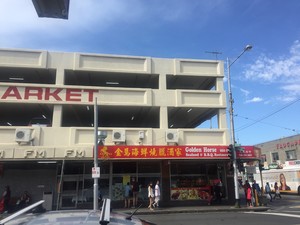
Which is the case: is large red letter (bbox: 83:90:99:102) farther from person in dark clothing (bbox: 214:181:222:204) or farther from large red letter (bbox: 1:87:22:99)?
→ person in dark clothing (bbox: 214:181:222:204)

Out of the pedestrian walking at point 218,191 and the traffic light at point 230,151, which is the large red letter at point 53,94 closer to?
the traffic light at point 230,151

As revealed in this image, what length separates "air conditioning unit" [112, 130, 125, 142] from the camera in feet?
78.6

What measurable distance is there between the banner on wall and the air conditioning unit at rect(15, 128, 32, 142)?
466cm

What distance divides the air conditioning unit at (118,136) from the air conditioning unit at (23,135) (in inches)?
213

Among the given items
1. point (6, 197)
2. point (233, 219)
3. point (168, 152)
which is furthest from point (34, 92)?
point (233, 219)

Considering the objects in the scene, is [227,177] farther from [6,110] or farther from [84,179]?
[6,110]

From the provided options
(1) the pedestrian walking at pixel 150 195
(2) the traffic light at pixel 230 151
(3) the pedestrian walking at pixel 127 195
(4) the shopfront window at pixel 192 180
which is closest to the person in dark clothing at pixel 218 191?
(4) the shopfront window at pixel 192 180

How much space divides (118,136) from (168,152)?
3.54 m

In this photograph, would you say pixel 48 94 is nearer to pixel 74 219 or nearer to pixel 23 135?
pixel 23 135

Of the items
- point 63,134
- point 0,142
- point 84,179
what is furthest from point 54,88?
point 84,179

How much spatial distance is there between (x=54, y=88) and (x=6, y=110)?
4.77m

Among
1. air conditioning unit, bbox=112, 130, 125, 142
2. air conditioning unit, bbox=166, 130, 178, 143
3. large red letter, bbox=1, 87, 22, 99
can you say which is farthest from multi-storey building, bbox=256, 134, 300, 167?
large red letter, bbox=1, 87, 22, 99

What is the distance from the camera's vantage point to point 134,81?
28.2 meters

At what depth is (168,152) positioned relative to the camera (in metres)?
23.5
